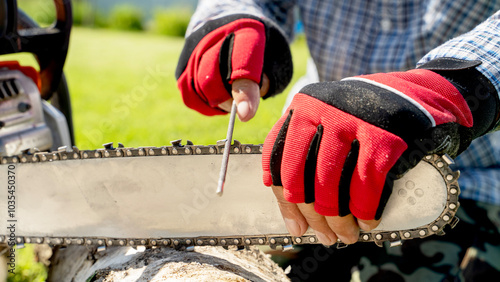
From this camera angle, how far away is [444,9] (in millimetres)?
1521

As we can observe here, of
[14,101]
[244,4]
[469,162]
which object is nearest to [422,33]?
[469,162]

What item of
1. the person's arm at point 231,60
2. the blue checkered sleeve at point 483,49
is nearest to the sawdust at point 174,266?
the person's arm at point 231,60

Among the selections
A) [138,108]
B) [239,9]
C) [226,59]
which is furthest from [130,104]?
[226,59]

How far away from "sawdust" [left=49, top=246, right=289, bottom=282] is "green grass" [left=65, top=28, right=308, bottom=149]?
1759 mm

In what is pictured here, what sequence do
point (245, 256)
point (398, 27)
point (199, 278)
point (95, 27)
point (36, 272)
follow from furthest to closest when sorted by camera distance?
point (95, 27), point (36, 272), point (398, 27), point (245, 256), point (199, 278)

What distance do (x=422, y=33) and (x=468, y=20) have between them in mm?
152

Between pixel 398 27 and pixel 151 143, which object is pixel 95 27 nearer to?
pixel 151 143

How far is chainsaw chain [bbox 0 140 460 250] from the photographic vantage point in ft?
3.20

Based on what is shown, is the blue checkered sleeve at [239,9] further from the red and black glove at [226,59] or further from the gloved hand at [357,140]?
the gloved hand at [357,140]

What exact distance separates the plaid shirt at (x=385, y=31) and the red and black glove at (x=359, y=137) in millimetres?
610

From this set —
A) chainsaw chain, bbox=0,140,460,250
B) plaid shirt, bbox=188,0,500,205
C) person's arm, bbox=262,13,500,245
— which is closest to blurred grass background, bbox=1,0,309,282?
chainsaw chain, bbox=0,140,460,250

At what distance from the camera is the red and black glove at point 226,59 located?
4.13ft

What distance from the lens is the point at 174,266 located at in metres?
1.09

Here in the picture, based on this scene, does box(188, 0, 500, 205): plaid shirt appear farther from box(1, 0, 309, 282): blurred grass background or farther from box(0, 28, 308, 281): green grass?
box(0, 28, 308, 281): green grass
